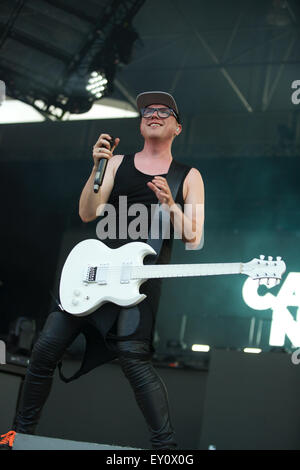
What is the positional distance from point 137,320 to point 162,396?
0.31m

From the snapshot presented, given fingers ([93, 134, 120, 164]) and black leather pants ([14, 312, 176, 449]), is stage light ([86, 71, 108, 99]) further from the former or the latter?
black leather pants ([14, 312, 176, 449])

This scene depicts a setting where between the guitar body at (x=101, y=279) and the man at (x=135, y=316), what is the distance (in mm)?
59

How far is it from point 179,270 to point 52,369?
2.20 feet

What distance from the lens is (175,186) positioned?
272 centimetres

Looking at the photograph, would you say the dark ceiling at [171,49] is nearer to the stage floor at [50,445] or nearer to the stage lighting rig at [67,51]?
the stage lighting rig at [67,51]

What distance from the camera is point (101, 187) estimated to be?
9.35ft

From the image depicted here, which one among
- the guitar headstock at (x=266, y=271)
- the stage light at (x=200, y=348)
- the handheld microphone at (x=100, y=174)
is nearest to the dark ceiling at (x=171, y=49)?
the stage light at (x=200, y=348)

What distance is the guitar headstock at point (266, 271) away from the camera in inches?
98.1

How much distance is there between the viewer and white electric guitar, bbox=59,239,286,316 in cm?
251

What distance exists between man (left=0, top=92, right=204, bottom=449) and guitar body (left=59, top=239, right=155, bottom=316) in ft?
0.19

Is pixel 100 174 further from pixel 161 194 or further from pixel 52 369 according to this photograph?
pixel 52 369

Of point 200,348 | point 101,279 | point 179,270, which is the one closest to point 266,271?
point 179,270

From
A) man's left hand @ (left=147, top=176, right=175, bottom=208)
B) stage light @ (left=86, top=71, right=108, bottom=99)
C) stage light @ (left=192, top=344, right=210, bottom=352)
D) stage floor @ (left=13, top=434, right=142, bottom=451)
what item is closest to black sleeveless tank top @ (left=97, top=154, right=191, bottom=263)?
man's left hand @ (left=147, top=176, right=175, bottom=208)

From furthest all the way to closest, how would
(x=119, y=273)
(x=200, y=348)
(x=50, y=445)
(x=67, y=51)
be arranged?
(x=200, y=348) < (x=67, y=51) < (x=119, y=273) < (x=50, y=445)
